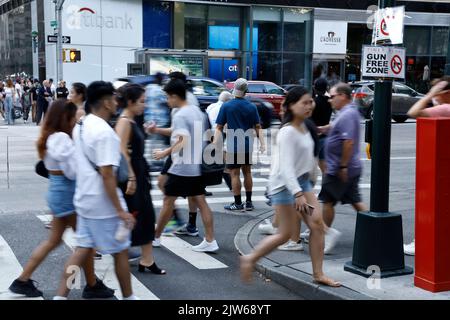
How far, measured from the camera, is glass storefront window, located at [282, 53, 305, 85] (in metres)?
36.0

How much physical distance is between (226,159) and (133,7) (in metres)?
25.1

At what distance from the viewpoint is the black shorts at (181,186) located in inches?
265

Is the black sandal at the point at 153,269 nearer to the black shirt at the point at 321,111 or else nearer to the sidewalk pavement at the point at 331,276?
the sidewalk pavement at the point at 331,276

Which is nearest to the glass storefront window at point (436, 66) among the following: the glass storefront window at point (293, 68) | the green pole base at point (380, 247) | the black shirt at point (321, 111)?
the glass storefront window at point (293, 68)

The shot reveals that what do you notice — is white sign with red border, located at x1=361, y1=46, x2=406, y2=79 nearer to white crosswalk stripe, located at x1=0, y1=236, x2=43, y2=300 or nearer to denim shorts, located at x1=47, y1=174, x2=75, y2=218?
denim shorts, located at x1=47, y1=174, x2=75, y2=218

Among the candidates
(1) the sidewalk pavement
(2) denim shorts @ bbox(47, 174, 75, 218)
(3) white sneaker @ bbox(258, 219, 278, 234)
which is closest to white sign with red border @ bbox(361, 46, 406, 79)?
(1) the sidewalk pavement

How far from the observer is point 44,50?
107 ft

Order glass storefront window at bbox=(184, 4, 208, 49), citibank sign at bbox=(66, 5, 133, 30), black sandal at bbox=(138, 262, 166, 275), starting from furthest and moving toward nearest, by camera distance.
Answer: glass storefront window at bbox=(184, 4, 208, 49) → citibank sign at bbox=(66, 5, 133, 30) → black sandal at bbox=(138, 262, 166, 275)

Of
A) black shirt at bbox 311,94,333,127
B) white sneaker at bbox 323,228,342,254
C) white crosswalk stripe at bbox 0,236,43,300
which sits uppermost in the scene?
black shirt at bbox 311,94,333,127

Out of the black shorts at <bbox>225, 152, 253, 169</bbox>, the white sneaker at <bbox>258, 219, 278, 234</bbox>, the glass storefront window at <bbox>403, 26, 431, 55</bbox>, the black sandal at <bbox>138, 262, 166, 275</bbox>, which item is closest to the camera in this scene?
the black sandal at <bbox>138, 262, 166, 275</bbox>

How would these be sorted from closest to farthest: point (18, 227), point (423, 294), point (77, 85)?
point (423, 294)
point (77, 85)
point (18, 227)
